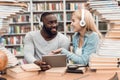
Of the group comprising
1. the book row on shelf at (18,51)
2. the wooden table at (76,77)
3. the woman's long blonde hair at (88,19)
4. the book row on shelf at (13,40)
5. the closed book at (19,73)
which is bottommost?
the book row on shelf at (18,51)

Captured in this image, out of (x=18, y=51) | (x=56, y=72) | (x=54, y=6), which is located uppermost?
(x=54, y=6)

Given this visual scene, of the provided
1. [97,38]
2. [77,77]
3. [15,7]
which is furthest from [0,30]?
[97,38]

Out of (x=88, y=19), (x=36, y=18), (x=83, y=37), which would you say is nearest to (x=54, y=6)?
(x=36, y=18)

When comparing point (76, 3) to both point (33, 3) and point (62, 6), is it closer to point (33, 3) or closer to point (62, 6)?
point (62, 6)

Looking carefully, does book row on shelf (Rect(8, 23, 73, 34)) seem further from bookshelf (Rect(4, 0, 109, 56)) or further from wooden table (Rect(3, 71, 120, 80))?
wooden table (Rect(3, 71, 120, 80))

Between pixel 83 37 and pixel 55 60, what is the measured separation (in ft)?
1.87

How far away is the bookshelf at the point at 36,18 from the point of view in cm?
596

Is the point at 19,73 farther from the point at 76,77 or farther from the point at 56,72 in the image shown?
the point at 76,77

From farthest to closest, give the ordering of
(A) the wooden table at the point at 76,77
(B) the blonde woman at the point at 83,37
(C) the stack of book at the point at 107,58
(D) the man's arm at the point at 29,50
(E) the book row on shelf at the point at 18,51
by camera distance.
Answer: (E) the book row on shelf at the point at 18,51, (D) the man's arm at the point at 29,50, (B) the blonde woman at the point at 83,37, (C) the stack of book at the point at 107,58, (A) the wooden table at the point at 76,77

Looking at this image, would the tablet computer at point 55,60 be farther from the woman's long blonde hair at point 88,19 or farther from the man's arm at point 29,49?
the man's arm at point 29,49

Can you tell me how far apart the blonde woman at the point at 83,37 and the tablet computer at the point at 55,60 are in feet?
0.70

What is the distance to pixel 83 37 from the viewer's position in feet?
7.97

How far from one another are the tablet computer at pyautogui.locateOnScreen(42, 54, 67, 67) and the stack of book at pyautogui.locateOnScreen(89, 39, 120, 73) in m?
0.22

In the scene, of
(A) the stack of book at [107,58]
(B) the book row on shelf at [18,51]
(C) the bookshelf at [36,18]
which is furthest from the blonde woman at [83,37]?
(B) the book row on shelf at [18,51]
